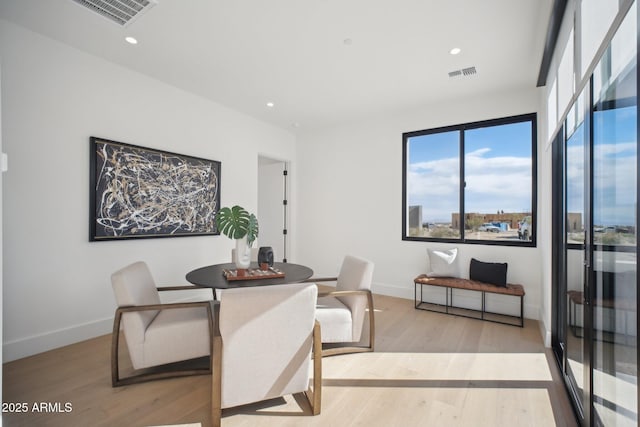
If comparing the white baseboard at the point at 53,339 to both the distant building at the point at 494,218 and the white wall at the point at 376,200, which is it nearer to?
the white wall at the point at 376,200

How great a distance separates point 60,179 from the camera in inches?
109

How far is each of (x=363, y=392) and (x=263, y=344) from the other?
3.03ft

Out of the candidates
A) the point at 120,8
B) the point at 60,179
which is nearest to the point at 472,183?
the point at 120,8

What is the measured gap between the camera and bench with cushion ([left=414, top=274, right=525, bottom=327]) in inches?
134

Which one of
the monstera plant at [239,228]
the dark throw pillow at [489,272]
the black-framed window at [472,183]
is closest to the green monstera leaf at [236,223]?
the monstera plant at [239,228]

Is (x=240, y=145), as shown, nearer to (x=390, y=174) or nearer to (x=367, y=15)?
(x=390, y=174)

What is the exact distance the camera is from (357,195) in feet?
16.4

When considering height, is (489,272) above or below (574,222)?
below

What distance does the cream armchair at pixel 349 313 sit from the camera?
2.59 metres

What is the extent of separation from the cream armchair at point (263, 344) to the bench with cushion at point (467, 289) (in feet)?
8.02

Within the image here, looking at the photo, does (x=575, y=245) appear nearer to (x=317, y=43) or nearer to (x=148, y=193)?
(x=317, y=43)

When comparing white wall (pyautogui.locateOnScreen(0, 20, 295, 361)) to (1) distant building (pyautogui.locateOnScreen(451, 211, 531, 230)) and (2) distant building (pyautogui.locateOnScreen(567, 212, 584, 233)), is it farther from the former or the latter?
(2) distant building (pyautogui.locateOnScreen(567, 212, 584, 233))

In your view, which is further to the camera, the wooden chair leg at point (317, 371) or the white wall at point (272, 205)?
the white wall at point (272, 205)

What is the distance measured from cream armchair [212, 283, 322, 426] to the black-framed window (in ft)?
10.2
